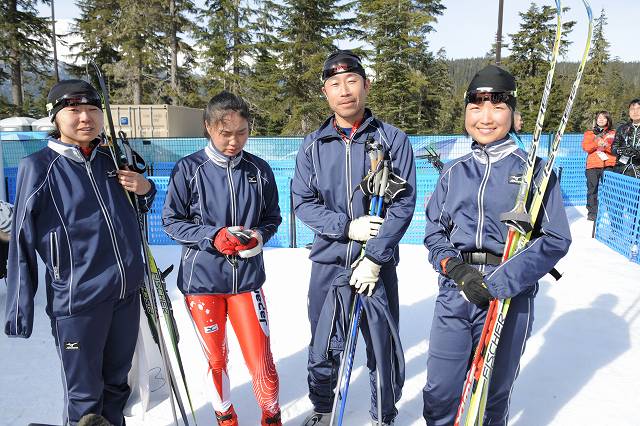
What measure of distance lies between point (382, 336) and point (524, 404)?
1507 millimetres

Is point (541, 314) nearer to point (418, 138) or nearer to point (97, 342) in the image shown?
point (97, 342)

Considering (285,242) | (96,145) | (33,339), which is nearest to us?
(96,145)

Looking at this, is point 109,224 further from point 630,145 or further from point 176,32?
point 176,32

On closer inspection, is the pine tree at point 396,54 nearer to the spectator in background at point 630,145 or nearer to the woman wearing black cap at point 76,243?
the spectator in background at point 630,145

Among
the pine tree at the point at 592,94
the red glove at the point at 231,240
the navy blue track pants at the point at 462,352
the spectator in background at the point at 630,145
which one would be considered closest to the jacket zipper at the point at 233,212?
Answer: the red glove at the point at 231,240

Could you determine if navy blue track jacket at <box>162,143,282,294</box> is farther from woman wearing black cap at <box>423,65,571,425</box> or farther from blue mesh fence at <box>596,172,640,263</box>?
blue mesh fence at <box>596,172,640,263</box>

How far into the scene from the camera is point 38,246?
7.21 feet

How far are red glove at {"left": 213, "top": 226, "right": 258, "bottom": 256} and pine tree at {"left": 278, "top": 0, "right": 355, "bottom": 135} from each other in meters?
27.4

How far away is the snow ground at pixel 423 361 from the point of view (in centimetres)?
325

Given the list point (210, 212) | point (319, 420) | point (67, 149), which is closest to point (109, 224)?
point (67, 149)

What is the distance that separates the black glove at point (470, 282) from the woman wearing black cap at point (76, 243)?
1.69 metres

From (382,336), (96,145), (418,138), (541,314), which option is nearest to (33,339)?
(96,145)

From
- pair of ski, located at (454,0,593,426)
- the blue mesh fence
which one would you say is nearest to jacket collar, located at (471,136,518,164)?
pair of ski, located at (454,0,593,426)

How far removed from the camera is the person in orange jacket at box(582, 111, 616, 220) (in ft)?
28.3
